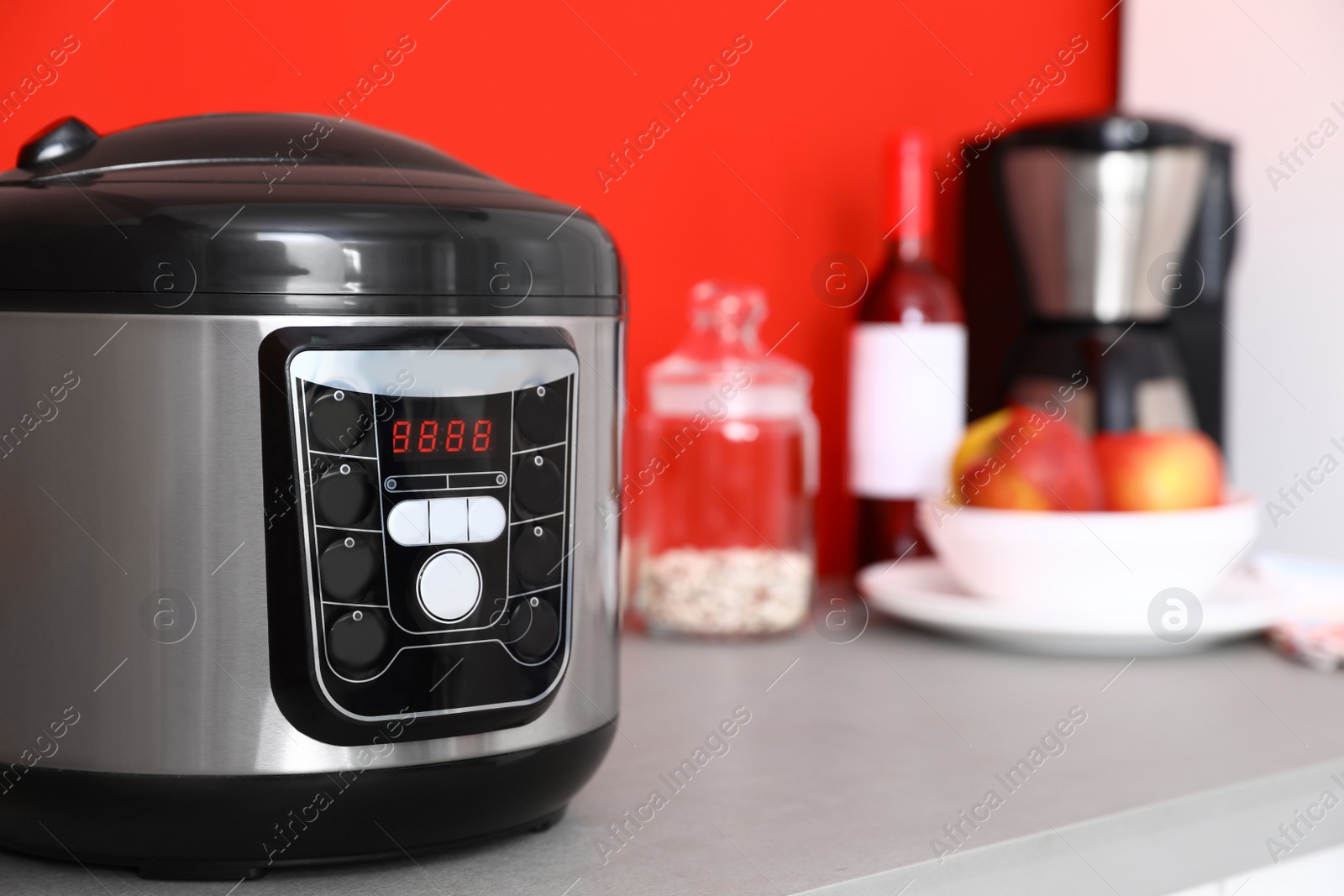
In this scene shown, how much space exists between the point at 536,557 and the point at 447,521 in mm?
43

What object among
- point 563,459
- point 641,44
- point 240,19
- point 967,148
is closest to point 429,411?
point 563,459

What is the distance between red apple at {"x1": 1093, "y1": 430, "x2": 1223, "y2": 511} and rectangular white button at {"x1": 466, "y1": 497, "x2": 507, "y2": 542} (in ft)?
2.10

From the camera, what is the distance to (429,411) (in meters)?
0.49

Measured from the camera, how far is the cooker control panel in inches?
18.8

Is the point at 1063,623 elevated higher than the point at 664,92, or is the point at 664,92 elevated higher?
the point at 664,92

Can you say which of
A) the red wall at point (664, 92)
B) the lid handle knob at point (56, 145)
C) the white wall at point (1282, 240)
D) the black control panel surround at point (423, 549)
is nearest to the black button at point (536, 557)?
the black control panel surround at point (423, 549)

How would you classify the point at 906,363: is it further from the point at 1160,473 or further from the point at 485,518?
the point at 485,518

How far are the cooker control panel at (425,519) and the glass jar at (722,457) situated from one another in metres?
0.51

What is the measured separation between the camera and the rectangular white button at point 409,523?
1.59ft

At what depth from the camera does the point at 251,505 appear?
47 cm

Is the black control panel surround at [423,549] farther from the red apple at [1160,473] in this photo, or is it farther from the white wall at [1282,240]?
the white wall at [1282,240]

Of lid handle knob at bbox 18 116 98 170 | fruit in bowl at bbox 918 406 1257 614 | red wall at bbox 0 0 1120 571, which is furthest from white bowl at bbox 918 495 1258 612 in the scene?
lid handle knob at bbox 18 116 98 170

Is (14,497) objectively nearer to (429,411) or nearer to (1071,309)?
(429,411)

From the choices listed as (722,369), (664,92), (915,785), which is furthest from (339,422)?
(664,92)
